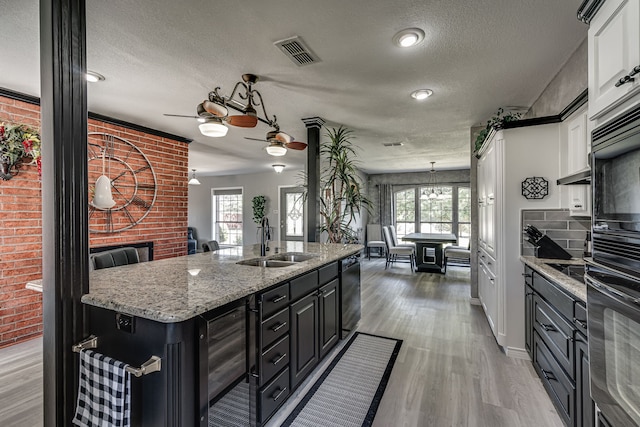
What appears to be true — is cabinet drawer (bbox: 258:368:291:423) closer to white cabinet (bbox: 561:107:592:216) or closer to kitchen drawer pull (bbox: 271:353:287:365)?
kitchen drawer pull (bbox: 271:353:287:365)

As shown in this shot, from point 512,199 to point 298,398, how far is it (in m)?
2.31

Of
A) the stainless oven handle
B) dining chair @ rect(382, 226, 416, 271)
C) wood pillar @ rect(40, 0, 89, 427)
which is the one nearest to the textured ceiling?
wood pillar @ rect(40, 0, 89, 427)

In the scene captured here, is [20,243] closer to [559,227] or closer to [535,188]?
[535,188]

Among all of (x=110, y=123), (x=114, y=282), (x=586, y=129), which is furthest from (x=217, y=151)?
(x=586, y=129)

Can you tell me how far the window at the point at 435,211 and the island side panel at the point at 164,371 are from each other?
743 centimetres

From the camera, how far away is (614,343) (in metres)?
1.02

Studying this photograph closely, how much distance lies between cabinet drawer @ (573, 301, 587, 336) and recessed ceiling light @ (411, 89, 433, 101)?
2132 mm

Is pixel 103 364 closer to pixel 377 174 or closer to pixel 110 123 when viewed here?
pixel 110 123

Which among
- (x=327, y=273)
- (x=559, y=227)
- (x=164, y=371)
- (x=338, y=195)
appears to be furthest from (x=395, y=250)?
(x=164, y=371)

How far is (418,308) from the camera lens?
3.83 m

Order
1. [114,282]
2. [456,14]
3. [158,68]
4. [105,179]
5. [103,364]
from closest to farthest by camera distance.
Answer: [103,364] < [114,282] < [456,14] < [158,68] < [105,179]

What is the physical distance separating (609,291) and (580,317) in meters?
0.47

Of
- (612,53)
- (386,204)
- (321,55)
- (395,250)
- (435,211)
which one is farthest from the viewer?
(386,204)

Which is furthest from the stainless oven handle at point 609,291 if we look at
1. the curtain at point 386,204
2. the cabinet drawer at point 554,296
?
the curtain at point 386,204
